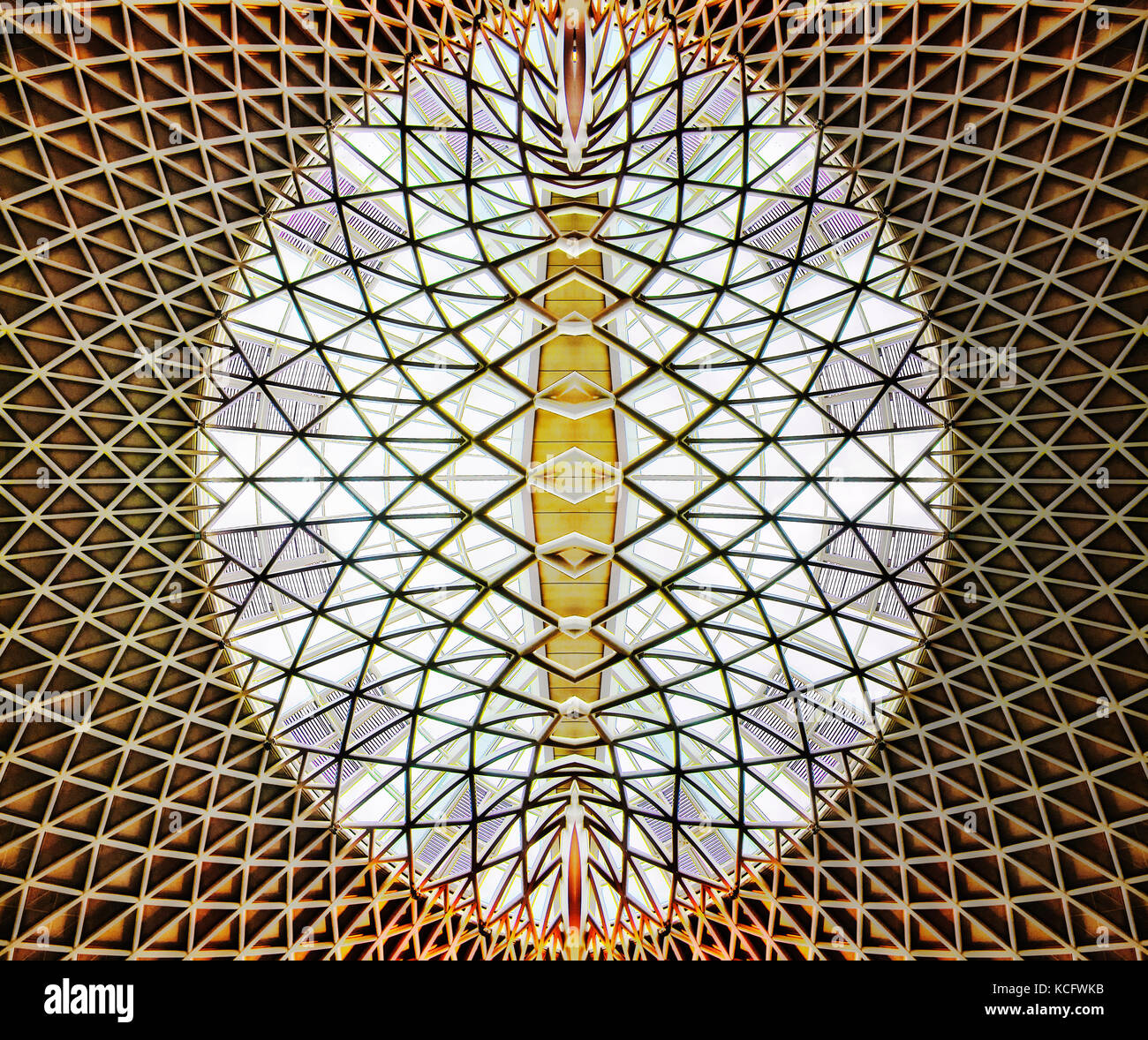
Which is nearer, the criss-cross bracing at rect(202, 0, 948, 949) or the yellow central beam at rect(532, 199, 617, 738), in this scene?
the criss-cross bracing at rect(202, 0, 948, 949)

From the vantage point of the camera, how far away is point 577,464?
2334cm

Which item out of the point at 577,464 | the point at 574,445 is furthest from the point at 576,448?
the point at 577,464

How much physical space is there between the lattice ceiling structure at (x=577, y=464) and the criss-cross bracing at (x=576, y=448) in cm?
16

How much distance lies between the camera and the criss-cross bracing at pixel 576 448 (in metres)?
20.5

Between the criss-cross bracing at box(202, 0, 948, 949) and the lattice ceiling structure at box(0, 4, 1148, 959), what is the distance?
0.52 feet

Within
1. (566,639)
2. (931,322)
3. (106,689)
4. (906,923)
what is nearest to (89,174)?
(106,689)

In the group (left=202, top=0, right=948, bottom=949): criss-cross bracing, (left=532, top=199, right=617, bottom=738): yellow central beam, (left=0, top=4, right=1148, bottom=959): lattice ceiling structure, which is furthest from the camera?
(left=532, top=199, right=617, bottom=738): yellow central beam

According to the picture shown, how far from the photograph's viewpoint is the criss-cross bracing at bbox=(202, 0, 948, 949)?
67.4ft

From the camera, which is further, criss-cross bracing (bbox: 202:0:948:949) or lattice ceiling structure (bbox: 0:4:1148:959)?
criss-cross bracing (bbox: 202:0:948:949)

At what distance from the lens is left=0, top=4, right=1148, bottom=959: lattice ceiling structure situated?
61.4 feet

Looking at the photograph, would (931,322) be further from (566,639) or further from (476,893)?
(476,893)

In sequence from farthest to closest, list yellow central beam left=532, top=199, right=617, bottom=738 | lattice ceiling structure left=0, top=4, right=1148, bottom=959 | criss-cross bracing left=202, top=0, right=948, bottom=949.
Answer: yellow central beam left=532, top=199, right=617, bottom=738, criss-cross bracing left=202, top=0, right=948, bottom=949, lattice ceiling structure left=0, top=4, right=1148, bottom=959

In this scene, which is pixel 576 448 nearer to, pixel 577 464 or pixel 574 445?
pixel 574 445

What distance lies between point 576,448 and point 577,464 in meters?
0.62
